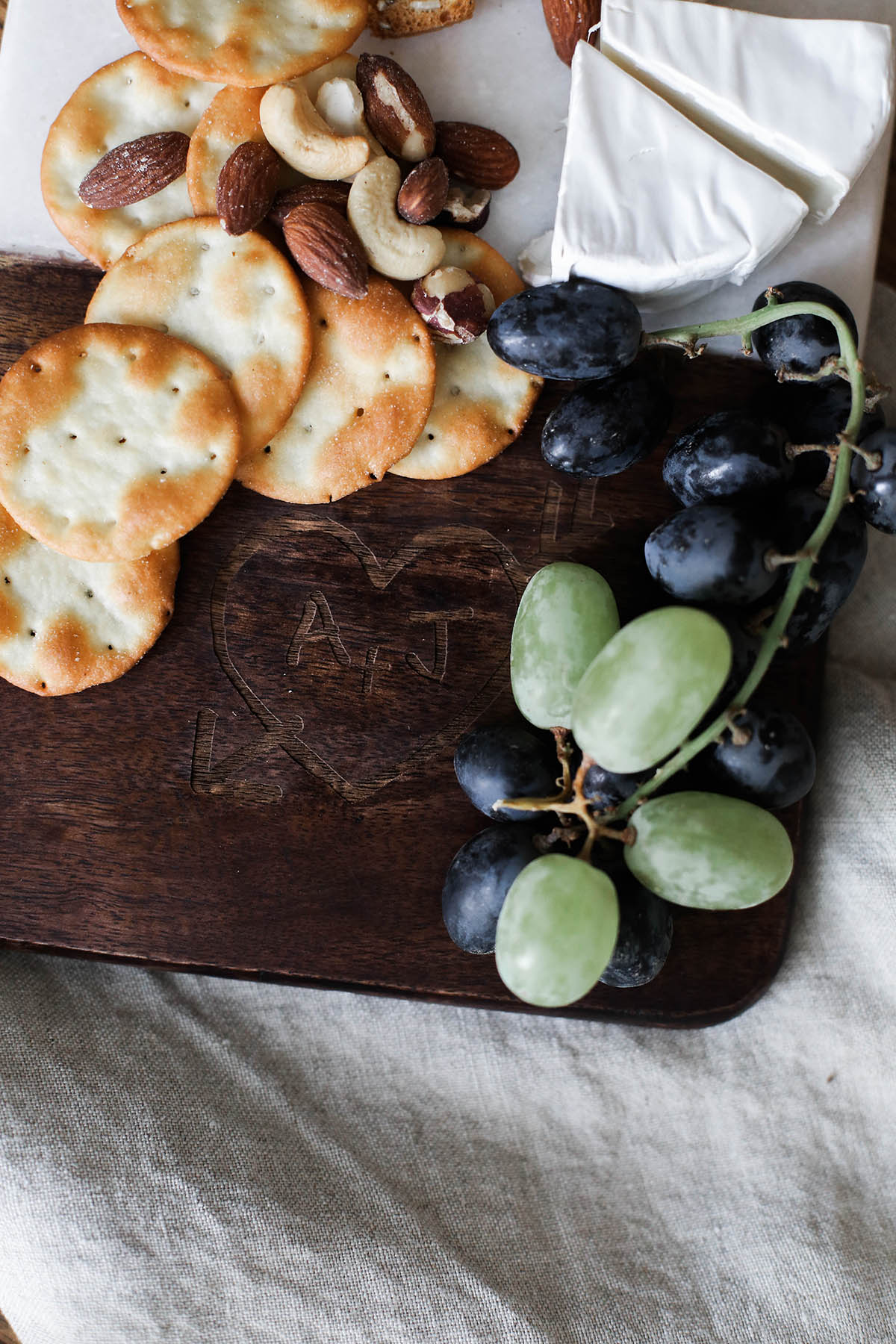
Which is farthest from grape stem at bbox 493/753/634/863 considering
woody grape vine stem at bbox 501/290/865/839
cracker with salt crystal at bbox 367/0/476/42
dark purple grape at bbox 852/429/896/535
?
cracker with salt crystal at bbox 367/0/476/42

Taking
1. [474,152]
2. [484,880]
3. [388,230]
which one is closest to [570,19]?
[474,152]

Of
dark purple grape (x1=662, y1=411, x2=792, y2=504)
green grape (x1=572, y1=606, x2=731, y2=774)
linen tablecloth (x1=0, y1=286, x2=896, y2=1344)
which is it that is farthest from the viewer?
linen tablecloth (x1=0, y1=286, x2=896, y2=1344)

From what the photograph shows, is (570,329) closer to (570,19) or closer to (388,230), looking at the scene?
(388,230)

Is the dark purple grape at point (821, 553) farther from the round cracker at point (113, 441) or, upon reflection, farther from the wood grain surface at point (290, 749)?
the round cracker at point (113, 441)

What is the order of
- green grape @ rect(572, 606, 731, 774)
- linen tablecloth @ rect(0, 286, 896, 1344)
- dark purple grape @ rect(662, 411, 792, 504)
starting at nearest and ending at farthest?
1. green grape @ rect(572, 606, 731, 774)
2. dark purple grape @ rect(662, 411, 792, 504)
3. linen tablecloth @ rect(0, 286, 896, 1344)

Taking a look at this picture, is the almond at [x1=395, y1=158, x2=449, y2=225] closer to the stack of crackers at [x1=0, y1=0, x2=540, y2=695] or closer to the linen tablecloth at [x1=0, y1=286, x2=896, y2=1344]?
the stack of crackers at [x1=0, y1=0, x2=540, y2=695]

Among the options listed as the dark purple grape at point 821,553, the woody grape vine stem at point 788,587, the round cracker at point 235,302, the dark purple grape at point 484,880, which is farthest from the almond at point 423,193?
the dark purple grape at point 484,880

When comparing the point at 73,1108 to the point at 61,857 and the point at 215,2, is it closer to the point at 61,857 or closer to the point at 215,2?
the point at 61,857
